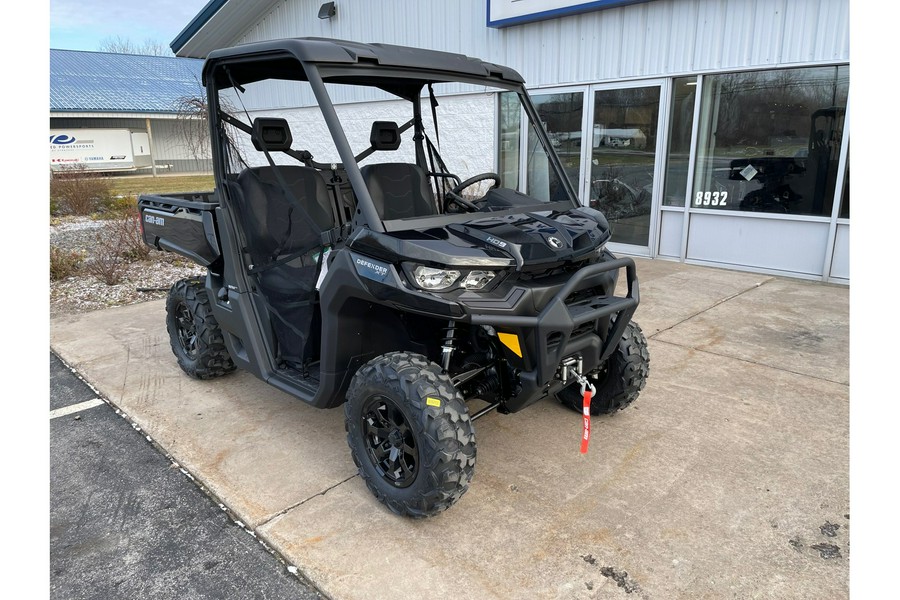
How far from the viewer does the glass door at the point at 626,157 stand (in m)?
7.75

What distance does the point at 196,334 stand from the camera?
413 cm

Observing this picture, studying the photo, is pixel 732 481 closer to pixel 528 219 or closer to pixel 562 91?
pixel 528 219

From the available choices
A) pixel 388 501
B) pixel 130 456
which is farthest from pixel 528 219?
pixel 130 456

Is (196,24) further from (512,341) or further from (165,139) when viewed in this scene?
(165,139)

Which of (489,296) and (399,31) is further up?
(399,31)

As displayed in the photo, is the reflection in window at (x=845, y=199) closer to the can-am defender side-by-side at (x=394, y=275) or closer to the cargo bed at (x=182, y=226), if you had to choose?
the can-am defender side-by-side at (x=394, y=275)

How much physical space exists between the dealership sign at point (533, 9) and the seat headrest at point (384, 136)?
16.5ft

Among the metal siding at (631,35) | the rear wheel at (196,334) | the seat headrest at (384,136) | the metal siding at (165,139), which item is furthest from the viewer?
the metal siding at (165,139)

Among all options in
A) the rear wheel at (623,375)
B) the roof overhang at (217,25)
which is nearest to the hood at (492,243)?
the rear wheel at (623,375)

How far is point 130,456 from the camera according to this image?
3361mm

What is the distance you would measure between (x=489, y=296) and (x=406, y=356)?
19.0 inches

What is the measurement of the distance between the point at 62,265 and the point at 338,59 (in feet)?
21.7

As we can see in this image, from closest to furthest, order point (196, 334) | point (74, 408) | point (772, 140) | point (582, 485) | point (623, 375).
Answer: point (582, 485) < point (623, 375) < point (74, 408) < point (196, 334) < point (772, 140)

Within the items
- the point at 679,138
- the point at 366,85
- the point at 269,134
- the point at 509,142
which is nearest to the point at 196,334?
the point at 269,134
